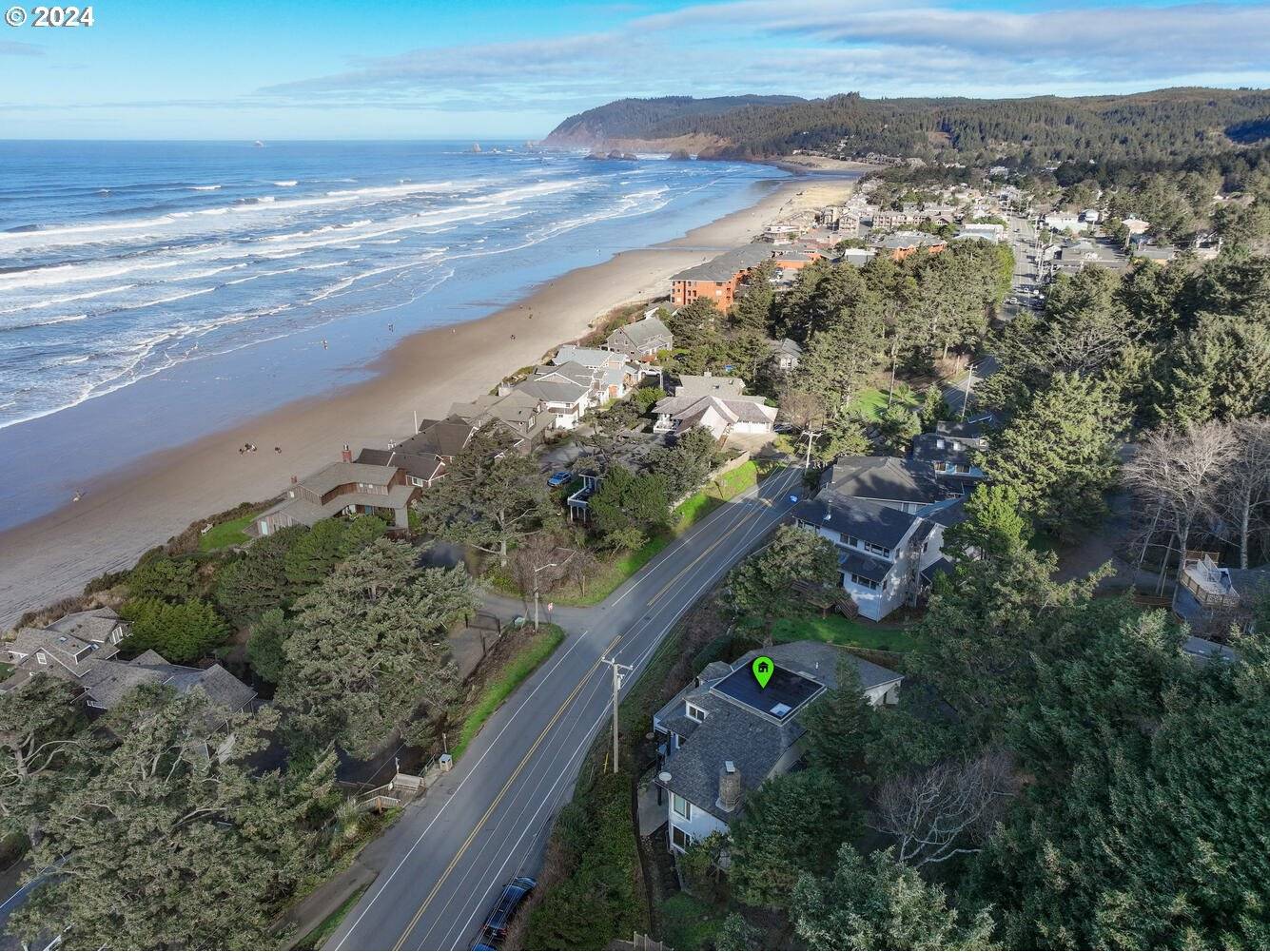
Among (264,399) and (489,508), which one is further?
(264,399)

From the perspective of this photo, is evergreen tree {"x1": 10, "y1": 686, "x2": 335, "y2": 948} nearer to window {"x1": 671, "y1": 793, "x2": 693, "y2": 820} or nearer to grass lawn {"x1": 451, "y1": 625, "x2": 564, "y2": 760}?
grass lawn {"x1": 451, "y1": 625, "x2": 564, "y2": 760}

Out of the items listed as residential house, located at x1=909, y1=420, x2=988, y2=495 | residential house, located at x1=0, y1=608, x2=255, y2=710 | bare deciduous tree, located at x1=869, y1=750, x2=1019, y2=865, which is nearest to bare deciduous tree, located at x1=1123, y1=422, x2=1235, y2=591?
residential house, located at x1=909, y1=420, x2=988, y2=495

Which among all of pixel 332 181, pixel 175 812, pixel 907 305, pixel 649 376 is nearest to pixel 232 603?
pixel 175 812

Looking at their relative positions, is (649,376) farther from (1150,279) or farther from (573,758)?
(573,758)

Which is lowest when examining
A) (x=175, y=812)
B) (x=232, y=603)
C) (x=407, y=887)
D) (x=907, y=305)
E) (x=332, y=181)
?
(x=407, y=887)

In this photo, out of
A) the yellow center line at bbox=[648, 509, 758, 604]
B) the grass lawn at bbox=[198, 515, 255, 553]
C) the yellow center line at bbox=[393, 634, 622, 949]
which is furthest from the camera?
the grass lawn at bbox=[198, 515, 255, 553]

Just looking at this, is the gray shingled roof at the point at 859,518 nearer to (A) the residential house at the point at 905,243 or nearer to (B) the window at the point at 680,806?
(B) the window at the point at 680,806
